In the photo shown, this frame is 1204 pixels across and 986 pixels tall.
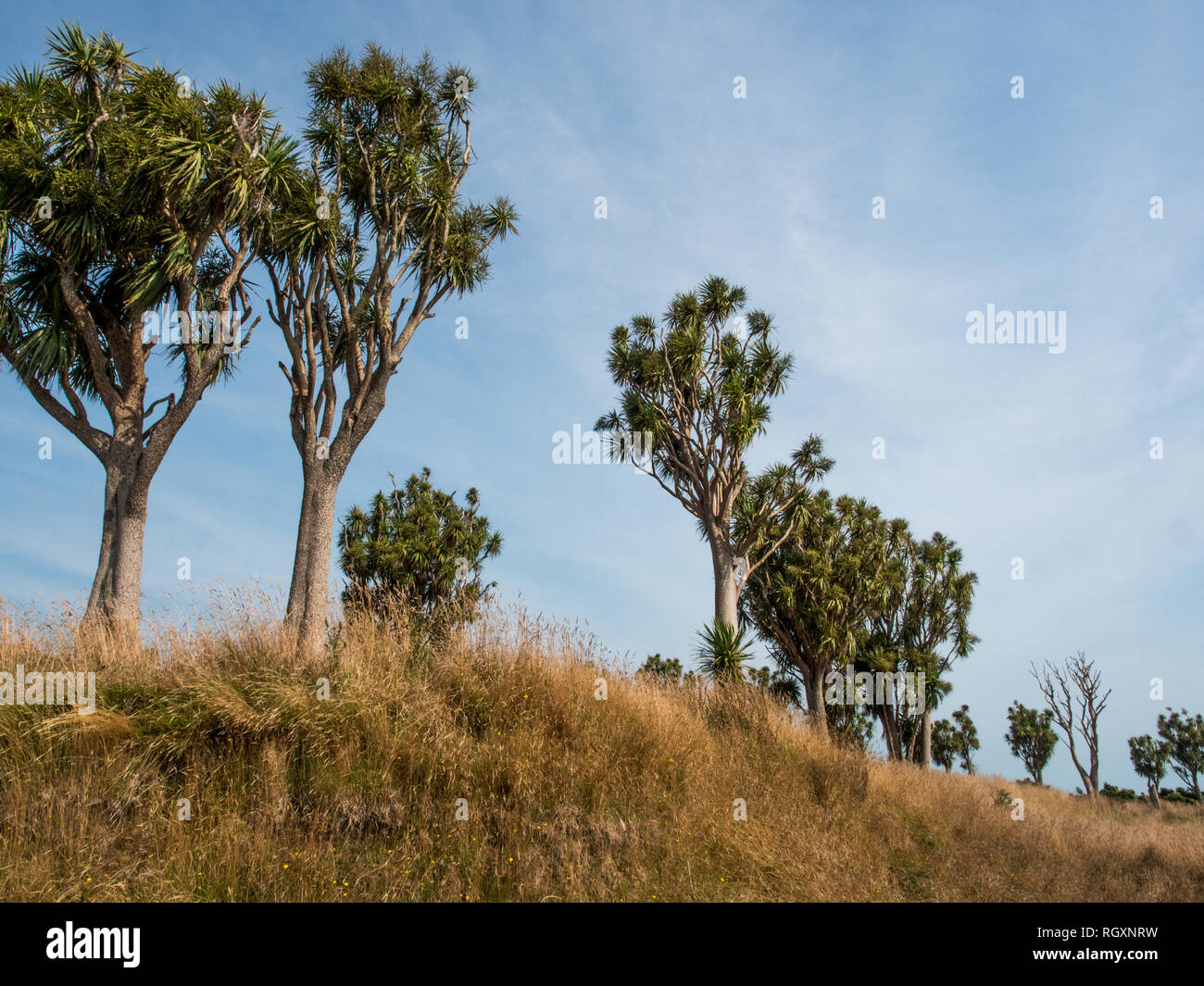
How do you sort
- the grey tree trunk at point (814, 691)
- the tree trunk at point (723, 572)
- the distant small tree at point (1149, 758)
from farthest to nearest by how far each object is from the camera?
1. the distant small tree at point (1149, 758)
2. the grey tree trunk at point (814, 691)
3. the tree trunk at point (723, 572)

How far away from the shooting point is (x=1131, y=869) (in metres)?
11.7

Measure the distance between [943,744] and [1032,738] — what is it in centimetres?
572

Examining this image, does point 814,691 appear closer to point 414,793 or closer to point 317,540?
point 317,540

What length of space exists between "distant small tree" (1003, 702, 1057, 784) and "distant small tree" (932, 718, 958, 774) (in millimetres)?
3919

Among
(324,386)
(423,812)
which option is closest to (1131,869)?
(423,812)

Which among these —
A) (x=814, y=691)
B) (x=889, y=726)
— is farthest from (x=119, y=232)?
(x=889, y=726)

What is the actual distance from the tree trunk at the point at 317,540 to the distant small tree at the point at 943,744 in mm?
47473

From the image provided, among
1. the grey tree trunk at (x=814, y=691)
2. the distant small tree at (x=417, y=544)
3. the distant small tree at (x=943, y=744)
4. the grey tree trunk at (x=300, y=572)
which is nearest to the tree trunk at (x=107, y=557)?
the grey tree trunk at (x=300, y=572)

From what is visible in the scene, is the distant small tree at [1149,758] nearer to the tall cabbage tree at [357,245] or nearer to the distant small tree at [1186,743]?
the distant small tree at [1186,743]

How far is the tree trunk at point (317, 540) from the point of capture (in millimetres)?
13367

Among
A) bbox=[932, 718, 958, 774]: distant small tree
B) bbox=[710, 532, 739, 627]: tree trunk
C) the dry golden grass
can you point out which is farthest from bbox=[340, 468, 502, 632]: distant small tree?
bbox=[932, 718, 958, 774]: distant small tree

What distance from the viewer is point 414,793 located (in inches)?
283
